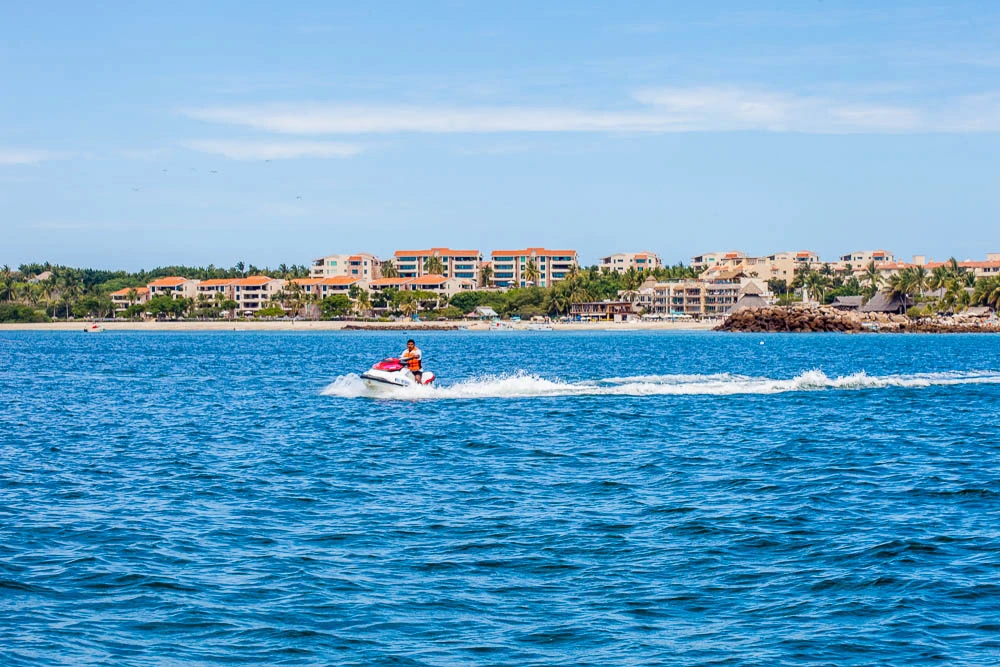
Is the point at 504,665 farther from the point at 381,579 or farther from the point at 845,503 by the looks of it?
the point at 845,503

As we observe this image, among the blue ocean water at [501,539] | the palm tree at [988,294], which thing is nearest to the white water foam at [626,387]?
the blue ocean water at [501,539]

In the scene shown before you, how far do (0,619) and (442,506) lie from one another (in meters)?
7.95

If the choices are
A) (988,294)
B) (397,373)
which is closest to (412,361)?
(397,373)

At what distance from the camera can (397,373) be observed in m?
41.4

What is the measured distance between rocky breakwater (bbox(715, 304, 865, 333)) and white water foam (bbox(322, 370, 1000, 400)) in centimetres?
11676

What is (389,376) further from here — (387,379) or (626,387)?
(626,387)

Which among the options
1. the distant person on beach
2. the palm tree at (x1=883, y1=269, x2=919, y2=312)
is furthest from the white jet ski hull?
the palm tree at (x1=883, y1=269, x2=919, y2=312)

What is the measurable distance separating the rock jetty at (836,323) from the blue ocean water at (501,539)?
136787 mm

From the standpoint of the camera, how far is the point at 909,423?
109 feet

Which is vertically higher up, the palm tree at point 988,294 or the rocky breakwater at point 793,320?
the palm tree at point 988,294

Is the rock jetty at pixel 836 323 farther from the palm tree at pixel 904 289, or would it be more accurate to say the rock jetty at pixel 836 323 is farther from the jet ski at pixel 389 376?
the jet ski at pixel 389 376

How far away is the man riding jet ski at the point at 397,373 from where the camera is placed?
41.2m

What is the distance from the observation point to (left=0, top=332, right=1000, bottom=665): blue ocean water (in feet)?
39.8

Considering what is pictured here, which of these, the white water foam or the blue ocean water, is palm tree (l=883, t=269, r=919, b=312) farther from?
the blue ocean water
